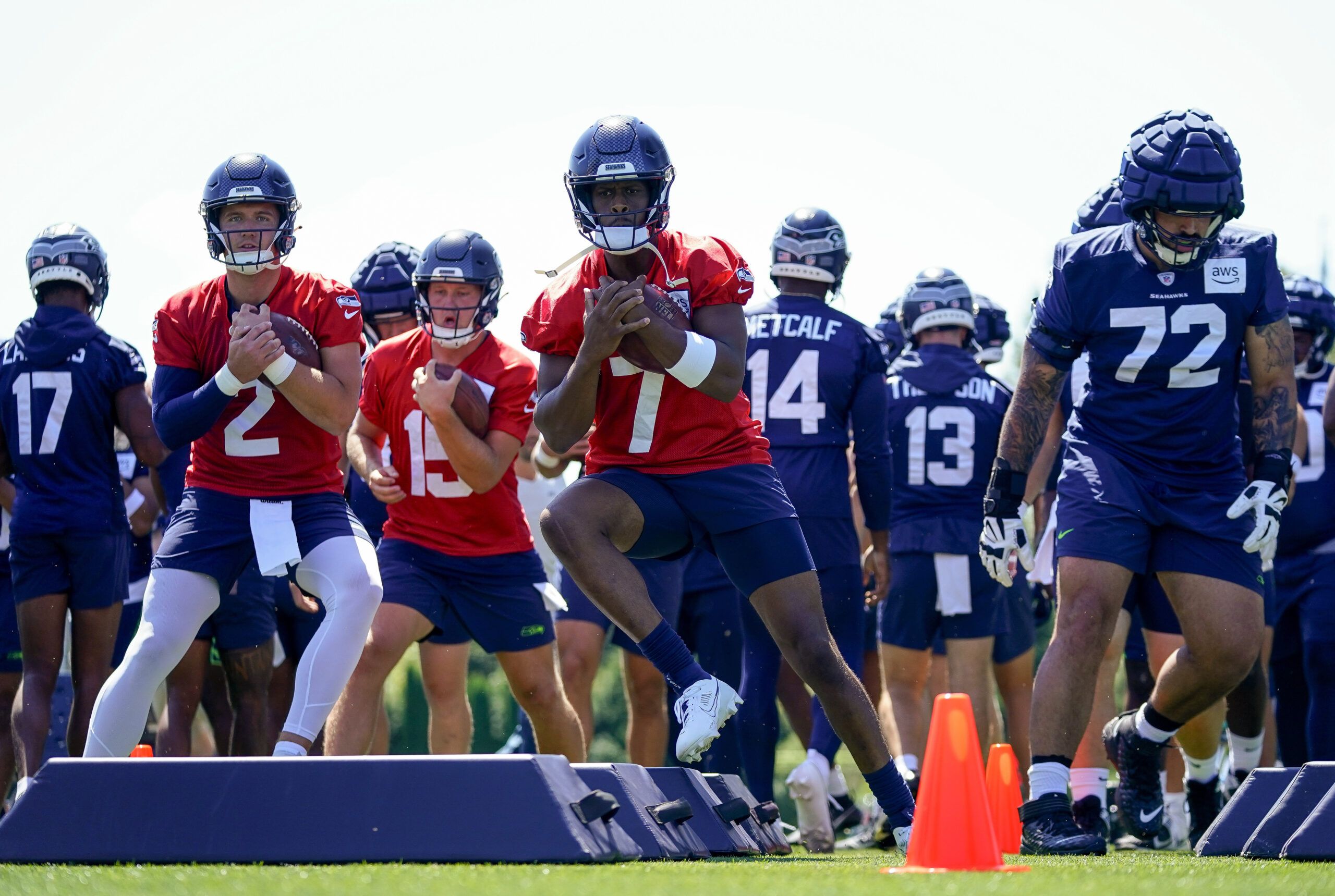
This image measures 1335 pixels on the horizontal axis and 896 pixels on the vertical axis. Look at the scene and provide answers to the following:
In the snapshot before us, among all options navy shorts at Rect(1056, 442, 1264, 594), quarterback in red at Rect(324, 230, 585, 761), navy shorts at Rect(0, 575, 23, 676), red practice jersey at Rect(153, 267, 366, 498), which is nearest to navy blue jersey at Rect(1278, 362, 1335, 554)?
navy shorts at Rect(1056, 442, 1264, 594)

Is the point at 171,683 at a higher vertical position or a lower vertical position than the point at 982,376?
lower

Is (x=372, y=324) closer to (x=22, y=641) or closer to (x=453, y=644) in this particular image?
(x=453, y=644)

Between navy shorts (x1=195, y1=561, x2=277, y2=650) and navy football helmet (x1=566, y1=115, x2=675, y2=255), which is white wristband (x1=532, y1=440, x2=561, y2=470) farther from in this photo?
navy football helmet (x1=566, y1=115, x2=675, y2=255)

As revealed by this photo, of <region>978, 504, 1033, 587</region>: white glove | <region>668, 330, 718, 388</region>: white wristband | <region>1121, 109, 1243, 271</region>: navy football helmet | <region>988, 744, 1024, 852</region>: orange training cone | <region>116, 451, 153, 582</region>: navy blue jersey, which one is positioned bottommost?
<region>988, 744, 1024, 852</region>: orange training cone

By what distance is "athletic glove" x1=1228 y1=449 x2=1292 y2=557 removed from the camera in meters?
5.61

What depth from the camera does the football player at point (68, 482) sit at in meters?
7.16

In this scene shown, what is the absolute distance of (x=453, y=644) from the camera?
7773 millimetres

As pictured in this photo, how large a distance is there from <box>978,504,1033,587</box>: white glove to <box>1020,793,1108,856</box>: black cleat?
809 mm

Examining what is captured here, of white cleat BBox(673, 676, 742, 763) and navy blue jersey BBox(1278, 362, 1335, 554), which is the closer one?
white cleat BBox(673, 676, 742, 763)

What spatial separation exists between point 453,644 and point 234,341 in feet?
8.38

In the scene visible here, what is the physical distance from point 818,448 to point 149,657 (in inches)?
132

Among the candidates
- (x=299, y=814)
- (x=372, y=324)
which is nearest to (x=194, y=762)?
(x=299, y=814)

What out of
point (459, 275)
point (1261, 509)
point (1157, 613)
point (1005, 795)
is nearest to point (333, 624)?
point (459, 275)

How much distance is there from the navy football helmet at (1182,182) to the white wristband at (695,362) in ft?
5.36
